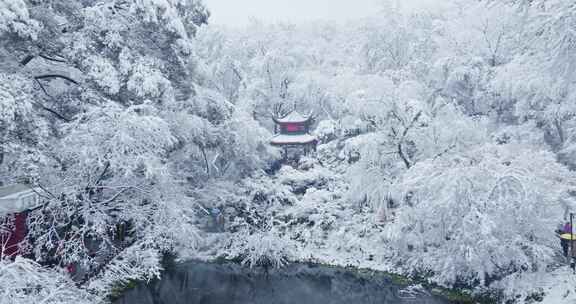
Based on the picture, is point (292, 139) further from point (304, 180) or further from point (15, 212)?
point (15, 212)

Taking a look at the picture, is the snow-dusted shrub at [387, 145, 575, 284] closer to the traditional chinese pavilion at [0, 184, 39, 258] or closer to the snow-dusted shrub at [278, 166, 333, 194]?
the snow-dusted shrub at [278, 166, 333, 194]

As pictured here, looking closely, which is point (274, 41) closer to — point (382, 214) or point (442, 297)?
point (382, 214)

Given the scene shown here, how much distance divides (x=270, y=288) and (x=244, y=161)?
6774 mm

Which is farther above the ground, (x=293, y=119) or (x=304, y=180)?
(x=293, y=119)

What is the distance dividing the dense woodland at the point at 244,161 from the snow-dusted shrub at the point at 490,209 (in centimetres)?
6

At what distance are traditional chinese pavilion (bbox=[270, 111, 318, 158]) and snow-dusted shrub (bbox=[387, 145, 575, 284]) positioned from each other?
14.6 meters

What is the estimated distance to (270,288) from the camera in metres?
14.2

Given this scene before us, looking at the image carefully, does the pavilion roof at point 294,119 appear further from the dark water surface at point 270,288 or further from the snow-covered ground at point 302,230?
the dark water surface at point 270,288

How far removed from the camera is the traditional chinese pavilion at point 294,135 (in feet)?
88.9

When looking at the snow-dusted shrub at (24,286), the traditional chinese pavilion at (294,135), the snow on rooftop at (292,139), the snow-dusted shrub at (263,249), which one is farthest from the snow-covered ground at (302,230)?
the snow-dusted shrub at (24,286)

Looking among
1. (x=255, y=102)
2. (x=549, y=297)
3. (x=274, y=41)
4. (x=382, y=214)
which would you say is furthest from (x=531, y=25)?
(x=274, y=41)

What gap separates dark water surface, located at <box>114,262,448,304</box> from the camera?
13266 mm

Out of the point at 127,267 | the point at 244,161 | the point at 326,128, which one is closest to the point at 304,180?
the point at 244,161

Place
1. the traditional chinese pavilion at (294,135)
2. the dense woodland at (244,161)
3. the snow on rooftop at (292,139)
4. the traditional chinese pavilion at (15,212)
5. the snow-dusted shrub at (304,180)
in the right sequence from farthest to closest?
the traditional chinese pavilion at (294,135), the snow on rooftop at (292,139), the snow-dusted shrub at (304,180), the traditional chinese pavilion at (15,212), the dense woodland at (244,161)
